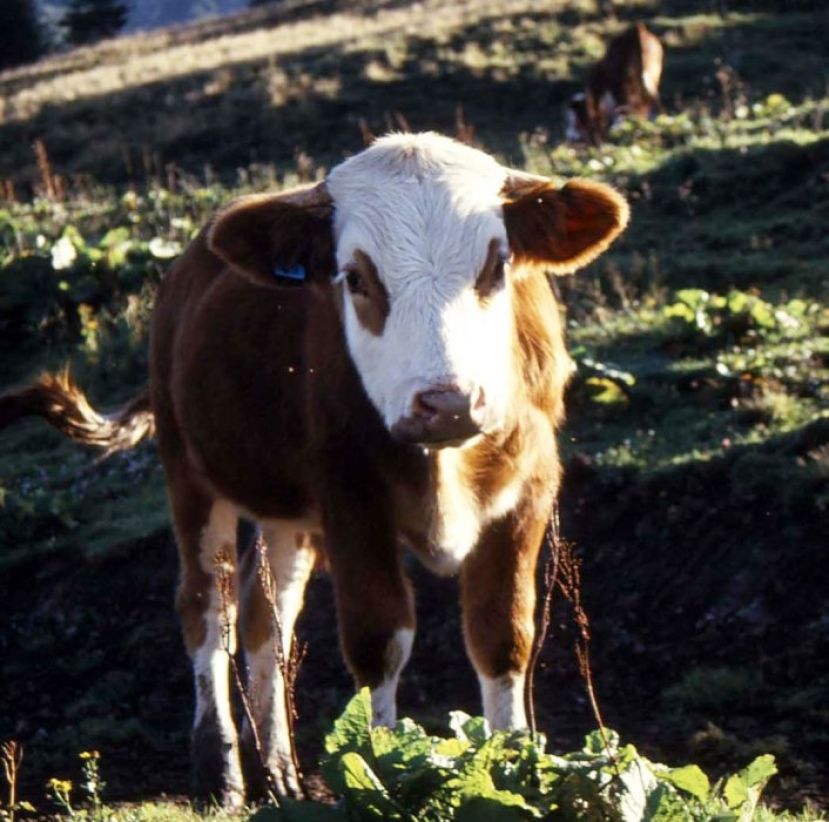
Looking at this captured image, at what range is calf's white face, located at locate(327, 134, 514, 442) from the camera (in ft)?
16.5

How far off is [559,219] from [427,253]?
0.60m

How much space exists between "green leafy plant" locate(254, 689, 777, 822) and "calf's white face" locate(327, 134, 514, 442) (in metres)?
1.09

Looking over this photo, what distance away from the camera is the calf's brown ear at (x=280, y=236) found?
578cm

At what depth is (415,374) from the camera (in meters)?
5.03

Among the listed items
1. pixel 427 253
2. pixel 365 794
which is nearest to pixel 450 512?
pixel 427 253

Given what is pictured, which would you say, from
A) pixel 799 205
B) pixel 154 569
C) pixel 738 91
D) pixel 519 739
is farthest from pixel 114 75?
pixel 519 739

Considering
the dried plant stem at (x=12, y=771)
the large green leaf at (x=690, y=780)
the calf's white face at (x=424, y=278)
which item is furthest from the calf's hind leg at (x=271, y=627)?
the large green leaf at (x=690, y=780)

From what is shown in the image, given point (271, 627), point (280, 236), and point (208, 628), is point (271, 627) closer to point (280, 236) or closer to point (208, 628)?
point (208, 628)

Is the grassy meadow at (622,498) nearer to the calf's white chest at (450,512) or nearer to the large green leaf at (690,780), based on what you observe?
the calf's white chest at (450,512)

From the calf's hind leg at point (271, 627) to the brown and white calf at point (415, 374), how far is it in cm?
91

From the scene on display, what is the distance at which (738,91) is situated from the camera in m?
22.3

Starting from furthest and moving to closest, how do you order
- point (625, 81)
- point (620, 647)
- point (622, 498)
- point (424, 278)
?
1. point (625, 81)
2. point (622, 498)
3. point (620, 647)
4. point (424, 278)

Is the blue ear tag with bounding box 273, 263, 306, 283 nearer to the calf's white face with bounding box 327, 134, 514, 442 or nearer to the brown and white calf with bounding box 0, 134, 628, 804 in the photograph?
the brown and white calf with bounding box 0, 134, 628, 804

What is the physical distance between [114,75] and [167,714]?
28723 millimetres
